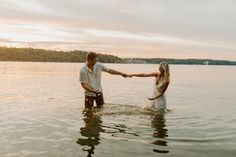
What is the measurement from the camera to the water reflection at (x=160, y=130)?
505 inches

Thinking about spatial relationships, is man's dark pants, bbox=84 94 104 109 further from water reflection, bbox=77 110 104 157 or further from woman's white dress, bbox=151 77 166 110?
woman's white dress, bbox=151 77 166 110

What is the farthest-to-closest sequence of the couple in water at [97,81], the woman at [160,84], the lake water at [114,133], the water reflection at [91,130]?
the woman at [160,84] < the couple in water at [97,81] < the water reflection at [91,130] < the lake water at [114,133]

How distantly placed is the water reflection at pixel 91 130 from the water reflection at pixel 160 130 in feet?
6.36

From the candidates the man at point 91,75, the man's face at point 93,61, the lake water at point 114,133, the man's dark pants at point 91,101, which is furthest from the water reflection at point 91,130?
the man's face at point 93,61

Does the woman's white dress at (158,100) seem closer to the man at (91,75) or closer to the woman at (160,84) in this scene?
the woman at (160,84)

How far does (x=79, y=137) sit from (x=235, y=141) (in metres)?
5.29

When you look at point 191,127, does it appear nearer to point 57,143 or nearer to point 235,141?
point 235,141

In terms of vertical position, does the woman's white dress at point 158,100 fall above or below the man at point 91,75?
below

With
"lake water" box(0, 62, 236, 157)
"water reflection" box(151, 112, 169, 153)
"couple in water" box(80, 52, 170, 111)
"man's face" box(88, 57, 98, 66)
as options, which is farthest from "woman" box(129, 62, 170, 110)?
"man's face" box(88, 57, 98, 66)

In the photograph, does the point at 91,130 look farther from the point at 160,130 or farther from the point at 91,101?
the point at 91,101

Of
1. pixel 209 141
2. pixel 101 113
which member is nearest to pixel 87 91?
pixel 101 113

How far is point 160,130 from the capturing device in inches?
589

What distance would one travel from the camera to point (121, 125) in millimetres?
15609

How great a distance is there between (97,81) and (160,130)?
12.2 feet
